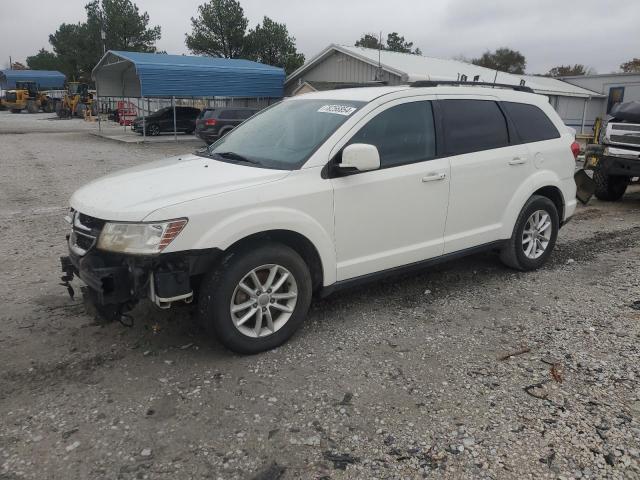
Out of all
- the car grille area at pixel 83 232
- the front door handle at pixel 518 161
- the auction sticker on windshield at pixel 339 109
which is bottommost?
the car grille area at pixel 83 232

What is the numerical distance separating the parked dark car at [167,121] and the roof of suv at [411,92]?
77.4 feet

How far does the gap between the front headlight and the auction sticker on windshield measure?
1.57 m

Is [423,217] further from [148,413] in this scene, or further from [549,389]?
[148,413]

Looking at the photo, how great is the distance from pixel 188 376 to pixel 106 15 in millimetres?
68381

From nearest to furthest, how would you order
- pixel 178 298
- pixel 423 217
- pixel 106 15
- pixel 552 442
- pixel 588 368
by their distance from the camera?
pixel 552 442, pixel 178 298, pixel 588 368, pixel 423 217, pixel 106 15

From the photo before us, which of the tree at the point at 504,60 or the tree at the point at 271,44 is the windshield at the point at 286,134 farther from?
the tree at the point at 504,60

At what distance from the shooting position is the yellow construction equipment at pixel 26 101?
4697cm

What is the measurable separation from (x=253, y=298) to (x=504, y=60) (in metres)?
61.6

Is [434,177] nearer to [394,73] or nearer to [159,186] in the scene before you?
[159,186]

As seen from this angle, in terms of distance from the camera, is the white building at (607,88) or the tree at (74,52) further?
the tree at (74,52)

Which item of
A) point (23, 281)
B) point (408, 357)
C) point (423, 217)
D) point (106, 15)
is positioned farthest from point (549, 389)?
point (106, 15)

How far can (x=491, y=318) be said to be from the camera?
4246 millimetres

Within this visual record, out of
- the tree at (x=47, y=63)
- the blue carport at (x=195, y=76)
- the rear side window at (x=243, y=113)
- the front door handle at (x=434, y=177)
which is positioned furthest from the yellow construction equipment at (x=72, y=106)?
the front door handle at (x=434, y=177)

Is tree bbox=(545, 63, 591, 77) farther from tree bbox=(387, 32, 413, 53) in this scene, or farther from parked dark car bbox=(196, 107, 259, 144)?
parked dark car bbox=(196, 107, 259, 144)
